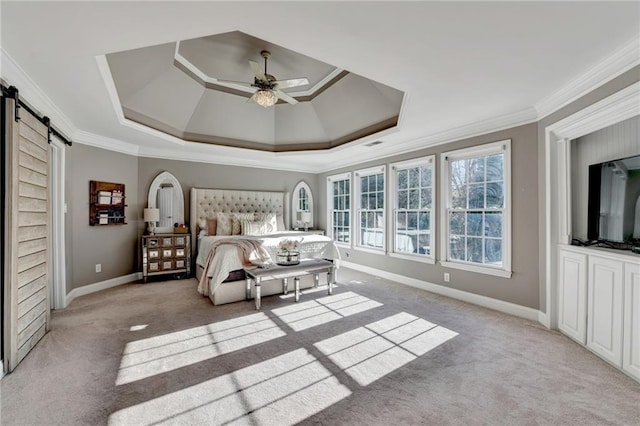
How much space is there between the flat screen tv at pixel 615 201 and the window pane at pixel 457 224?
1460 mm

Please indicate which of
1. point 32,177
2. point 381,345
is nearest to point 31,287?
point 32,177

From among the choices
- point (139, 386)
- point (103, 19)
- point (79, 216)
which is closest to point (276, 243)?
point (139, 386)

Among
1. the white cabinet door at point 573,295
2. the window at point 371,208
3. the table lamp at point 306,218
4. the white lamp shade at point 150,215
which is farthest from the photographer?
the table lamp at point 306,218

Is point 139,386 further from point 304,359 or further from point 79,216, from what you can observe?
point 79,216

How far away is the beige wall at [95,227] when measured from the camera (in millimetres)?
4121

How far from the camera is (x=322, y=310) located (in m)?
3.61

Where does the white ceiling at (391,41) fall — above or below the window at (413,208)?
above

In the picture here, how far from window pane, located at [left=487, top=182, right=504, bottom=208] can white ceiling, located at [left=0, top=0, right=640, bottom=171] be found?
90 cm

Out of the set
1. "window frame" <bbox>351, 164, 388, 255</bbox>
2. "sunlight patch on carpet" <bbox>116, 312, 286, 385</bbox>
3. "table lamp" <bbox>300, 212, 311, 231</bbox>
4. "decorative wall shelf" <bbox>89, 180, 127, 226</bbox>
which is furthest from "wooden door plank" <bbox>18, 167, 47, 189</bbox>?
"window frame" <bbox>351, 164, 388, 255</bbox>

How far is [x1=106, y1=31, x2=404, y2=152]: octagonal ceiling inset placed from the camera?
3324mm

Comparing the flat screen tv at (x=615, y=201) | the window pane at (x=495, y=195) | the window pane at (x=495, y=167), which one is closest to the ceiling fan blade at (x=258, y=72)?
the window pane at (x=495, y=167)

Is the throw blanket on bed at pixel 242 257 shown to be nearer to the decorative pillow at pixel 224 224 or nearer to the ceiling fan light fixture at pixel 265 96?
the decorative pillow at pixel 224 224

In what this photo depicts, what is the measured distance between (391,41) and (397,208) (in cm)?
346

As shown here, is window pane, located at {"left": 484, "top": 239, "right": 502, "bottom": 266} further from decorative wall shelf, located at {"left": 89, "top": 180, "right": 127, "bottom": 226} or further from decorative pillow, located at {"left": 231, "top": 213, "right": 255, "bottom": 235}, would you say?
decorative wall shelf, located at {"left": 89, "top": 180, "right": 127, "bottom": 226}
